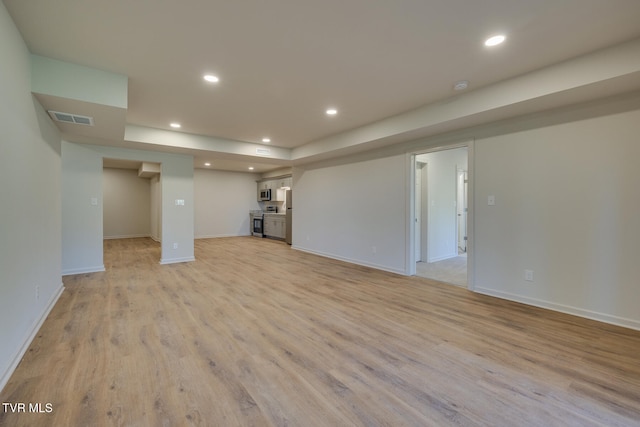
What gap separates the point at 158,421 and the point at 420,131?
13.8ft

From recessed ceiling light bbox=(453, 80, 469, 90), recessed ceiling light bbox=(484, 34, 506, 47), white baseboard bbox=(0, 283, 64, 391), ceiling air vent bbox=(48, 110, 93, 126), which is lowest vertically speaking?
white baseboard bbox=(0, 283, 64, 391)

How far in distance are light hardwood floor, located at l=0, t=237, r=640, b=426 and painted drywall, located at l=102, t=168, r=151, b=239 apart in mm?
6804

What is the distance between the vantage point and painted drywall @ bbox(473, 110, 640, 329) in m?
2.79

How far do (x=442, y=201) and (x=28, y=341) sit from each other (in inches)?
264

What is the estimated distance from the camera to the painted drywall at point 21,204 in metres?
1.92

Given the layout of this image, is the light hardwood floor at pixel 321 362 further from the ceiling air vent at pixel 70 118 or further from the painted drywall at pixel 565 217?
the ceiling air vent at pixel 70 118

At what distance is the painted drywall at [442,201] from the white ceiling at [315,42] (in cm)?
244

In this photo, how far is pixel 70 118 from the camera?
3223 mm

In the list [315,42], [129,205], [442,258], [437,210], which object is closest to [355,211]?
[437,210]

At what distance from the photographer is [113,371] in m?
2.02

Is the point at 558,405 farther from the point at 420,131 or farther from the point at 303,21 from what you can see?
the point at 420,131

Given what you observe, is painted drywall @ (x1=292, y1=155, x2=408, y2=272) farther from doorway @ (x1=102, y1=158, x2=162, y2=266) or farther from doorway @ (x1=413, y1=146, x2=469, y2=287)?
doorway @ (x1=102, y1=158, x2=162, y2=266)

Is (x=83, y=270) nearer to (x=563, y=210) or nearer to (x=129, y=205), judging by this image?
(x=129, y=205)

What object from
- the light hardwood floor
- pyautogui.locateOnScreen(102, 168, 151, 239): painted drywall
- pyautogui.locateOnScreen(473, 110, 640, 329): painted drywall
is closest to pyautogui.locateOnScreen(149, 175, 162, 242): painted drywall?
pyautogui.locateOnScreen(102, 168, 151, 239): painted drywall
